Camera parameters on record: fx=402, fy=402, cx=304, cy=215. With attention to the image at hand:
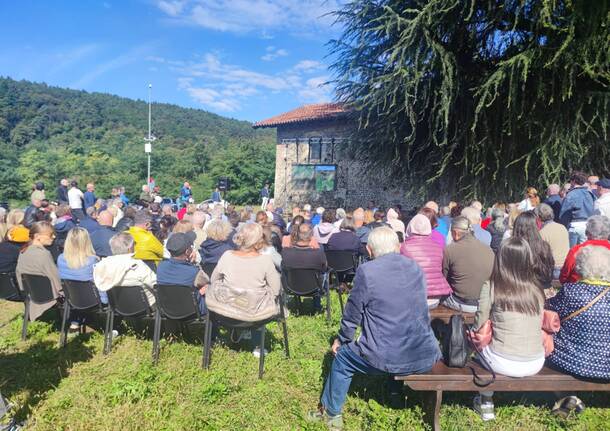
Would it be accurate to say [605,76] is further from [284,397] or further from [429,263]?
[284,397]

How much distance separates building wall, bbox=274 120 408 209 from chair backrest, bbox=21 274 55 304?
52.2 feet

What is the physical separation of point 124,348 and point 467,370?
353 cm

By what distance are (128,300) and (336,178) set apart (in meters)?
18.9

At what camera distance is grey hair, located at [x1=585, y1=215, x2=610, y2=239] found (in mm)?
4074

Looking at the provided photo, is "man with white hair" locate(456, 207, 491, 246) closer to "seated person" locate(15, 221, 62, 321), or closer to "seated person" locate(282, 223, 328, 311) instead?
"seated person" locate(282, 223, 328, 311)

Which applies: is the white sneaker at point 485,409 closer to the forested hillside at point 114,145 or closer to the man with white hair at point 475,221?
the man with white hair at point 475,221

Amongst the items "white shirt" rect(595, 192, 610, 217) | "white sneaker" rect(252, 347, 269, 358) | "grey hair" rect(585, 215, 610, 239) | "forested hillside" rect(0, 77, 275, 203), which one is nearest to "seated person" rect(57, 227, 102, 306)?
"white sneaker" rect(252, 347, 269, 358)

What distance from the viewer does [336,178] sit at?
22.5m

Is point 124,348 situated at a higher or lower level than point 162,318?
lower

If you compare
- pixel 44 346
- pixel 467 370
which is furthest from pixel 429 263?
pixel 44 346

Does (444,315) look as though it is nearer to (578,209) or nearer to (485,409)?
(485,409)

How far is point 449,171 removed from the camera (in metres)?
13.8

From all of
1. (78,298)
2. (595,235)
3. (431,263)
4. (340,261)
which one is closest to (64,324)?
(78,298)

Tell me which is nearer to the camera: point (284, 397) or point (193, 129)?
point (284, 397)
